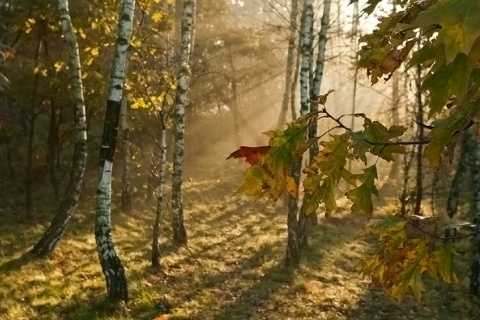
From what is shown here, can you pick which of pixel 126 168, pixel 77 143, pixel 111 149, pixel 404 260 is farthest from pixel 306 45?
pixel 404 260

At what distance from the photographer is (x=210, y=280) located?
10117mm

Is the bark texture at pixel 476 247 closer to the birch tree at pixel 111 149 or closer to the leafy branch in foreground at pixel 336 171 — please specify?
the birch tree at pixel 111 149

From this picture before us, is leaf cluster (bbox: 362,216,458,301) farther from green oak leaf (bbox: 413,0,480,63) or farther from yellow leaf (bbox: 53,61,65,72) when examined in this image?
yellow leaf (bbox: 53,61,65,72)

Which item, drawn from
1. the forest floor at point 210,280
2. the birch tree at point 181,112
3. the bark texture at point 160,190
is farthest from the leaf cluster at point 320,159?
the birch tree at point 181,112

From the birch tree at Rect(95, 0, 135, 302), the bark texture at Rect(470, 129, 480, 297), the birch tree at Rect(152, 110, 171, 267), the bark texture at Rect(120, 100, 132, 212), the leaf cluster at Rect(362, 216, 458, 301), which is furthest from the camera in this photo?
the bark texture at Rect(120, 100, 132, 212)

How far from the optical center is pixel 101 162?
7988mm

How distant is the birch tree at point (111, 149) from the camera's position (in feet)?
26.0

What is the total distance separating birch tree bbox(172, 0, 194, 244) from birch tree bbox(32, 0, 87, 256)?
2319mm

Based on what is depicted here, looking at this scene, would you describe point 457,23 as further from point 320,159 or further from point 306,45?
point 306,45

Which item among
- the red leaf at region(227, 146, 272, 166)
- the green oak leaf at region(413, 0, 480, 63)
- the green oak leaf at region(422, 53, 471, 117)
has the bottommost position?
the red leaf at region(227, 146, 272, 166)

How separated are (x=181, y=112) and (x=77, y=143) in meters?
2.62

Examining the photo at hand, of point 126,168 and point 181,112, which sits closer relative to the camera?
point 181,112

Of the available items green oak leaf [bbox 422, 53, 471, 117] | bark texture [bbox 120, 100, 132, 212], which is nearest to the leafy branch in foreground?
green oak leaf [bbox 422, 53, 471, 117]

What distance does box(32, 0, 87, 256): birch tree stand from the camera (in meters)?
10.1
